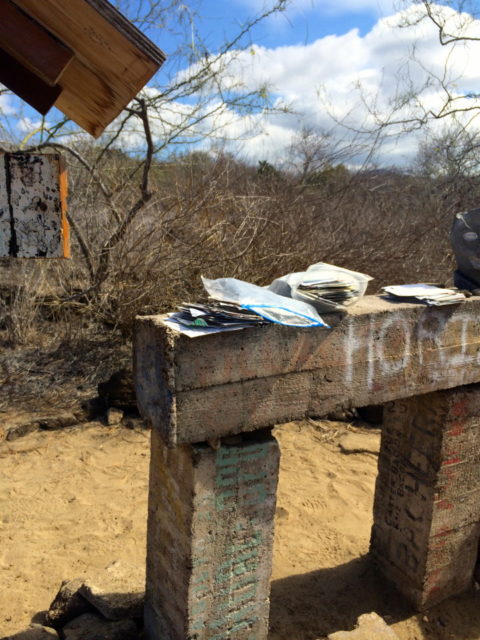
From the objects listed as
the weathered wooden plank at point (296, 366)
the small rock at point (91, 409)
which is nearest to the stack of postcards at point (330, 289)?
the weathered wooden plank at point (296, 366)

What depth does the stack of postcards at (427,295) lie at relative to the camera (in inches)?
115

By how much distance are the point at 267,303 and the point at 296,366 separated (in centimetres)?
40

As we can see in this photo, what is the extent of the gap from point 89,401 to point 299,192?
4594 millimetres

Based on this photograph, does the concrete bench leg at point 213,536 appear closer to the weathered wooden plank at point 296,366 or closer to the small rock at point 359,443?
the weathered wooden plank at point 296,366

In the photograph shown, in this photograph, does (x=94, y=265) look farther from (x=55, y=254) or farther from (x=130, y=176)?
(x=55, y=254)

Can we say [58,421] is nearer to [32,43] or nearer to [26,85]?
[26,85]

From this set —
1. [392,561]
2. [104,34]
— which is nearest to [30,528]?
[392,561]

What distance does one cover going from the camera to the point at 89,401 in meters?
6.27

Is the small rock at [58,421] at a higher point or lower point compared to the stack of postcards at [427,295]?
lower

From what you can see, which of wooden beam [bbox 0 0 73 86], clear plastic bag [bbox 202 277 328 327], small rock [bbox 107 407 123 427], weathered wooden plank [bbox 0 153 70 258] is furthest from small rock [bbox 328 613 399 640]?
small rock [bbox 107 407 123 427]

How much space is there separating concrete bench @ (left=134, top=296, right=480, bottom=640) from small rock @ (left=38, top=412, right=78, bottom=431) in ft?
10.8

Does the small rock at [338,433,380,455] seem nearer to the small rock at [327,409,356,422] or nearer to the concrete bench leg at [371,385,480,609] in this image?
the small rock at [327,409,356,422]

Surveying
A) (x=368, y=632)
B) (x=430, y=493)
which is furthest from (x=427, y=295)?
(x=368, y=632)

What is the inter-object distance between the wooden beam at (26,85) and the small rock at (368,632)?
299cm
